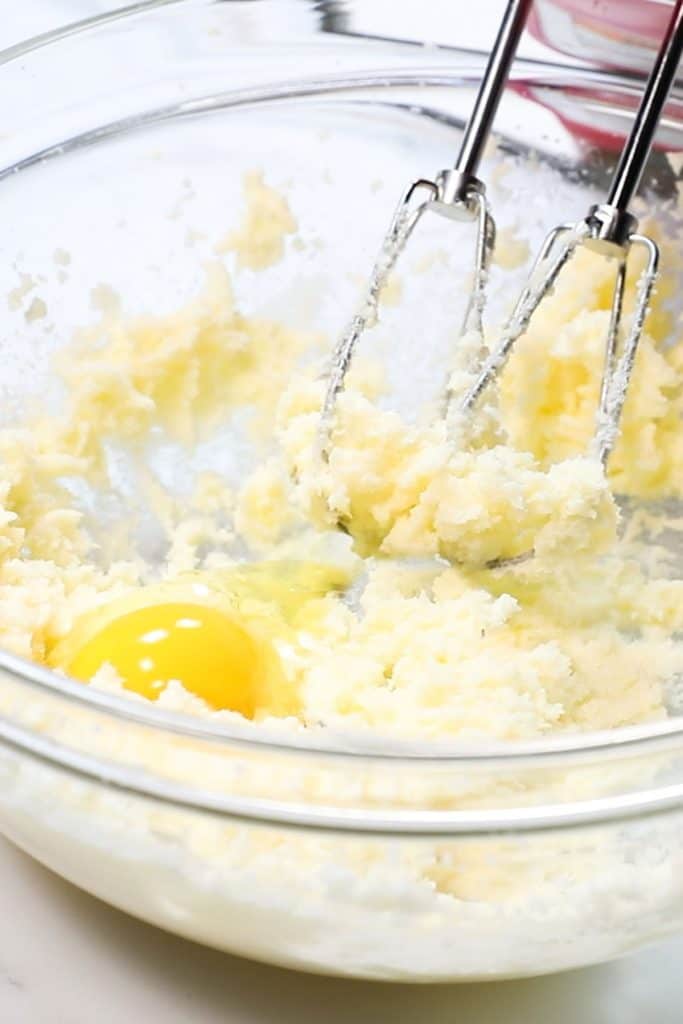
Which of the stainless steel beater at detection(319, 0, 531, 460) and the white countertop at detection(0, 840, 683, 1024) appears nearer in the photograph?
the white countertop at detection(0, 840, 683, 1024)

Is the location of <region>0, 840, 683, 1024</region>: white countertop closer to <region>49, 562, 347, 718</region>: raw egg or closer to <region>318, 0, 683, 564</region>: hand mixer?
<region>49, 562, 347, 718</region>: raw egg

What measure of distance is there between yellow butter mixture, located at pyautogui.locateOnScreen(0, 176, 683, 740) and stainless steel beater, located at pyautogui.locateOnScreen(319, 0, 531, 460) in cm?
3

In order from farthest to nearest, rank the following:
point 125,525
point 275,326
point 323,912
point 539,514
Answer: point 275,326 → point 125,525 → point 539,514 → point 323,912

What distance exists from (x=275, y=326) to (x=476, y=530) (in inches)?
14.5

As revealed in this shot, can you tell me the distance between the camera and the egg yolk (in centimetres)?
98

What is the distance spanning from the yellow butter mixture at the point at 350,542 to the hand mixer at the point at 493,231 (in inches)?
1.7

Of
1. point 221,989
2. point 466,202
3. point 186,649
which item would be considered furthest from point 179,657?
point 466,202

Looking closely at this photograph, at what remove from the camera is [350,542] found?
1.29 metres

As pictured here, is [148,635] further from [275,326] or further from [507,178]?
[507,178]

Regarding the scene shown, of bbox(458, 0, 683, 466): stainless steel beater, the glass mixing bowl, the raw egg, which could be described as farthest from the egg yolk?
bbox(458, 0, 683, 466): stainless steel beater

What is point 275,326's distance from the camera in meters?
1.38

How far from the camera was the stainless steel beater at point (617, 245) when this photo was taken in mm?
1077

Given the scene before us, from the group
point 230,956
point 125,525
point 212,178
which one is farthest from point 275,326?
point 230,956

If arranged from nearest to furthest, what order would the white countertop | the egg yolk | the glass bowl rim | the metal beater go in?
the glass bowl rim
the white countertop
the egg yolk
the metal beater
